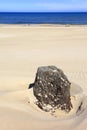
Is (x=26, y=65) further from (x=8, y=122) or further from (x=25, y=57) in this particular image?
(x=8, y=122)

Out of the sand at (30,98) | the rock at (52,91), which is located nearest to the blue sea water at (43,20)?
the sand at (30,98)

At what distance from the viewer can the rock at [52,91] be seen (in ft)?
17.1

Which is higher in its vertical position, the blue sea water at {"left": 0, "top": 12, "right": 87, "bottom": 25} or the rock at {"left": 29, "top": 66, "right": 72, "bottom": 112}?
the rock at {"left": 29, "top": 66, "right": 72, "bottom": 112}

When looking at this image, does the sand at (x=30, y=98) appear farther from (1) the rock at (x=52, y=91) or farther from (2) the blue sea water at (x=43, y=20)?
(2) the blue sea water at (x=43, y=20)

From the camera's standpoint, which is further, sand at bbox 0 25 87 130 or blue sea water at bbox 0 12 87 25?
blue sea water at bbox 0 12 87 25

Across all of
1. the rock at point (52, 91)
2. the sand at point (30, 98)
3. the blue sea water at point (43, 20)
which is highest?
the rock at point (52, 91)

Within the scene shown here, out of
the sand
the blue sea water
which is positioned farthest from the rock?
the blue sea water

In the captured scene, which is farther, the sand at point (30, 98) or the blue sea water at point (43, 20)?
the blue sea water at point (43, 20)

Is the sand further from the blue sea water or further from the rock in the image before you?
the blue sea water

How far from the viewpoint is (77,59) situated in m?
11.0

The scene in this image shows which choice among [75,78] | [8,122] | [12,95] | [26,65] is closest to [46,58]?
[26,65]

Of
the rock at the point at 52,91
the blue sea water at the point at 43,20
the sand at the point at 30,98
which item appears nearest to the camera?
the sand at the point at 30,98

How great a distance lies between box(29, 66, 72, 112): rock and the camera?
521cm

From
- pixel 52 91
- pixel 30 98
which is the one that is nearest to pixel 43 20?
pixel 30 98
